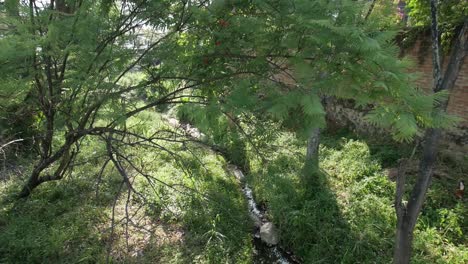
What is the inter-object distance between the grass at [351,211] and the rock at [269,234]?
Result: 0.10 meters

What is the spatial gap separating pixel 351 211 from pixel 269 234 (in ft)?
3.80

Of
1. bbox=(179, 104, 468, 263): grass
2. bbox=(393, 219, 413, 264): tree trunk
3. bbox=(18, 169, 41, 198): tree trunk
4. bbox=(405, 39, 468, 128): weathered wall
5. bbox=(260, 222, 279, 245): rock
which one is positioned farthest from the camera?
bbox=(405, 39, 468, 128): weathered wall

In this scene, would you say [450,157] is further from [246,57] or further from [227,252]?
[246,57]

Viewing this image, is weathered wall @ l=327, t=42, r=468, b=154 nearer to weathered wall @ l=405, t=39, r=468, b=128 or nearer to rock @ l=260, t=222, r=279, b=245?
weathered wall @ l=405, t=39, r=468, b=128

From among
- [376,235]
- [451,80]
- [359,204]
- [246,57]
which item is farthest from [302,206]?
[246,57]

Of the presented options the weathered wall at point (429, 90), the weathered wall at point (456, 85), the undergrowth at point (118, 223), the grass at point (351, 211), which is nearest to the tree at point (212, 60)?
the grass at point (351, 211)

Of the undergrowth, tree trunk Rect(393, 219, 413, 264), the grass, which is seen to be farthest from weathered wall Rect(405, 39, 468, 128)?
the undergrowth

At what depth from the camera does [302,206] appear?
4852 millimetres

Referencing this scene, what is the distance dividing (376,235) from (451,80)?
78.7 inches

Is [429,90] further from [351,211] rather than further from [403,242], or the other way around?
[403,242]

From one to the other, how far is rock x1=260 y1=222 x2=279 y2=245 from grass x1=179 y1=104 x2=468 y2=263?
99 mm

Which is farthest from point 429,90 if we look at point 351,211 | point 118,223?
point 118,223

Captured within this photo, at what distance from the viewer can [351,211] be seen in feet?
14.9

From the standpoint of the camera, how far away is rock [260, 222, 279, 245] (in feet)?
15.1
